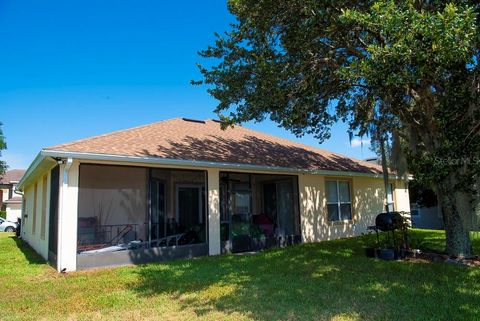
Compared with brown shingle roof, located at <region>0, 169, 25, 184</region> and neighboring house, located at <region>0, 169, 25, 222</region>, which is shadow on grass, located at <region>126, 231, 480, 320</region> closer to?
neighboring house, located at <region>0, 169, 25, 222</region>

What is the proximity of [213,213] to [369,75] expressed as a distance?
6253 mm

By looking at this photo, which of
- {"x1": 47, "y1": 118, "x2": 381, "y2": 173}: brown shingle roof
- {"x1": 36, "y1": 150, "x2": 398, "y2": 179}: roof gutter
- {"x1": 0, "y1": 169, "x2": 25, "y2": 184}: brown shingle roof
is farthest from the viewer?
{"x1": 0, "y1": 169, "x2": 25, "y2": 184}: brown shingle roof

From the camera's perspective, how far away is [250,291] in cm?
657

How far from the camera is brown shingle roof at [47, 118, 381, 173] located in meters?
10.2

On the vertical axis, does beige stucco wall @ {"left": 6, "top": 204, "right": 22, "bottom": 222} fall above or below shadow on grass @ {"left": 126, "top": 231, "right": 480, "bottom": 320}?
above

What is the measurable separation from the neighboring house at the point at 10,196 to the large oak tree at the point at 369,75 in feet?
105

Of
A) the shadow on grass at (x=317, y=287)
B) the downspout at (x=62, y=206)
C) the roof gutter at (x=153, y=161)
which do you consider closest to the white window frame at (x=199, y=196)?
the roof gutter at (x=153, y=161)

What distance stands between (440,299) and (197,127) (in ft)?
38.2

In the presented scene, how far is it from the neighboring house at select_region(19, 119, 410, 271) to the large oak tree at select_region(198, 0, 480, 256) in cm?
259

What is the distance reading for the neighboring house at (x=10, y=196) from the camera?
35.8 meters

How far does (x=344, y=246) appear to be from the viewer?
39.9 ft

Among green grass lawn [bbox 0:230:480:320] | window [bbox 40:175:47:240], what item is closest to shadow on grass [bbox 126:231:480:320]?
green grass lawn [bbox 0:230:480:320]

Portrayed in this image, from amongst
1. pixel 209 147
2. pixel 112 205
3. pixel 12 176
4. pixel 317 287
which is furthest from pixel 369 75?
pixel 12 176

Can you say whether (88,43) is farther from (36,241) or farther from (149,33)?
(36,241)
